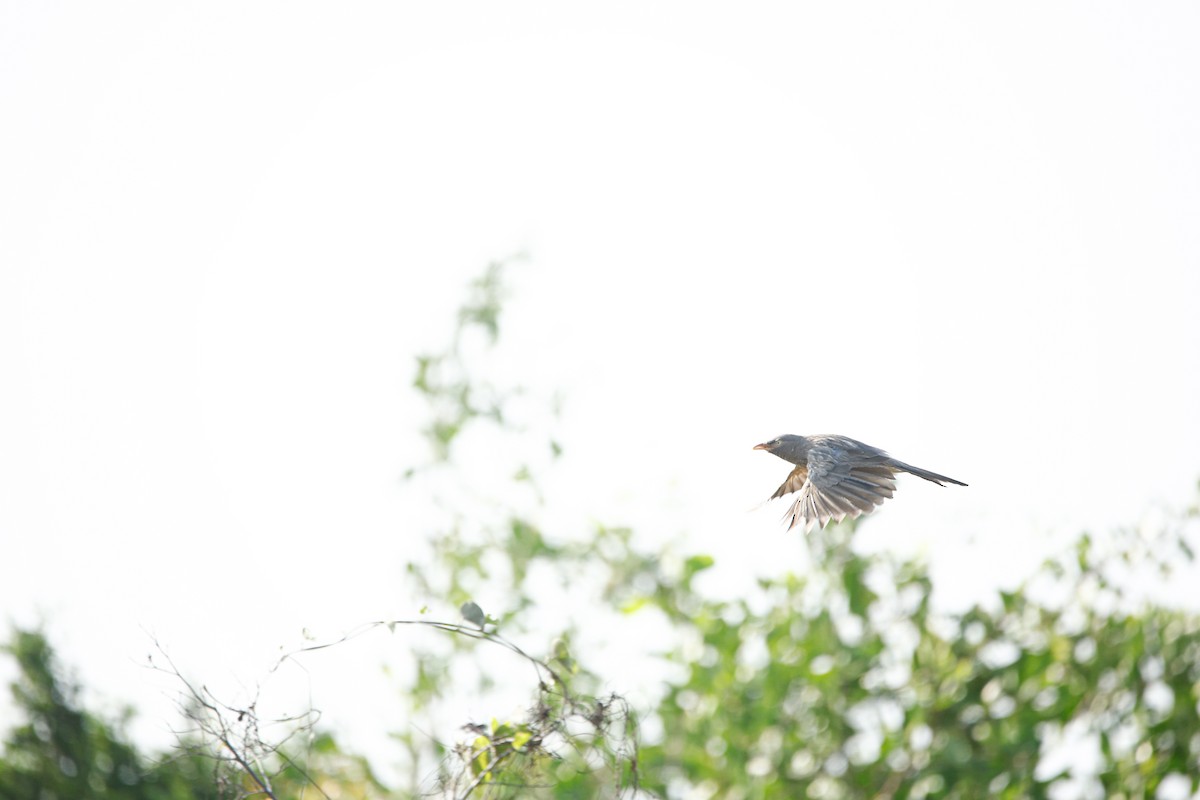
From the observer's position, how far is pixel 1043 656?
7320mm

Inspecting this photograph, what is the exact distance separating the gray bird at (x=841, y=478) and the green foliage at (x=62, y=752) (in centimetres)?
428

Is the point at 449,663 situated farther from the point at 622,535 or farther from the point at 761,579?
the point at 761,579

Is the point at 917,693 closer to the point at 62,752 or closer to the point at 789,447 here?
the point at 789,447

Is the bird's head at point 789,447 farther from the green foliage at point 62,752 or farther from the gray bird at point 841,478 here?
the green foliage at point 62,752

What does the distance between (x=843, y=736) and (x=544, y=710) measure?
15.2ft

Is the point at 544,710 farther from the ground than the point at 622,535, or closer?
closer

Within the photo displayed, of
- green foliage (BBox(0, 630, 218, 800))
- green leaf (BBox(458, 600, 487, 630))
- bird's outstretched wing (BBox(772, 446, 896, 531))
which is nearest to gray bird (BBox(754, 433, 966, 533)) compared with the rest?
bird's outstretched wing (BBox(772, 446, 896, 531))

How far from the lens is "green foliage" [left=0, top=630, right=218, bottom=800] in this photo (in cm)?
745

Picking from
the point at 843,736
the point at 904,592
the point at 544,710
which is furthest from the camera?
the point at 904,592

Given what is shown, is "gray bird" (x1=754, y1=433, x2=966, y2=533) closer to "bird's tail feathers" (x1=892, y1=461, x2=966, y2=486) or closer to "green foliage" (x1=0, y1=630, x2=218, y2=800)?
"bird's tail feathers" (x1=892, y1=461, x2=966, y2=486)

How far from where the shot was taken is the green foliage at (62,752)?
293 inches

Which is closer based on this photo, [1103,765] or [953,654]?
[1103,765]

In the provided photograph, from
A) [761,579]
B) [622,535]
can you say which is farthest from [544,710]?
[622,535]

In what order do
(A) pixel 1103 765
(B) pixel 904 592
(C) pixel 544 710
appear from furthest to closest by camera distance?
(B) pixel 904 592 < (A) pixel 1103 765 < (C) pixel 544 710
